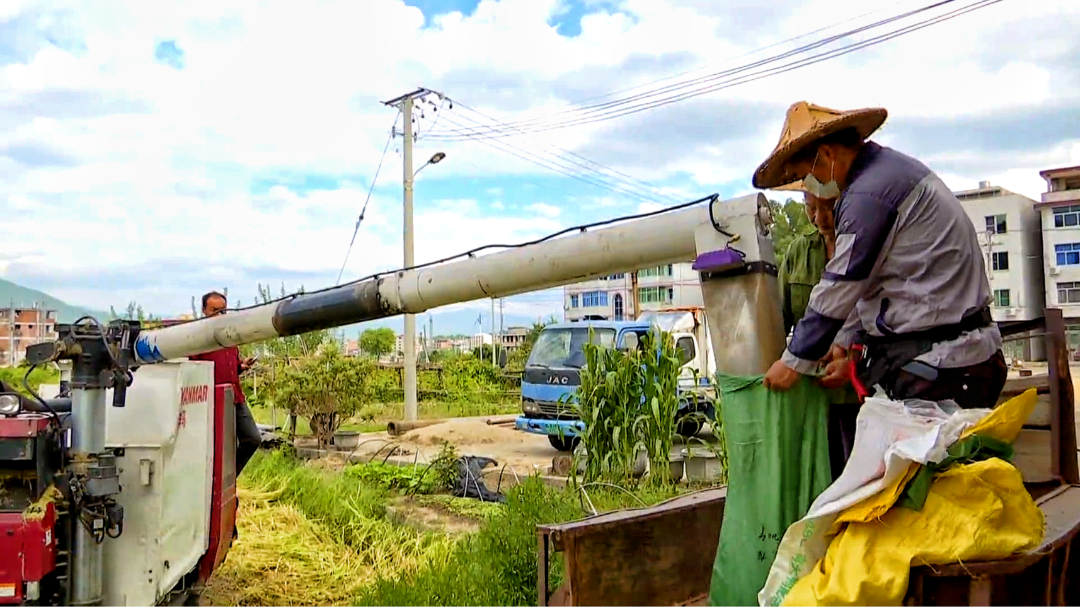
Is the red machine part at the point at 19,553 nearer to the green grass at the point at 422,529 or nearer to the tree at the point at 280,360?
the green grass at the point at 422,529

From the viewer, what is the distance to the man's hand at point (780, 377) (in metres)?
2.43

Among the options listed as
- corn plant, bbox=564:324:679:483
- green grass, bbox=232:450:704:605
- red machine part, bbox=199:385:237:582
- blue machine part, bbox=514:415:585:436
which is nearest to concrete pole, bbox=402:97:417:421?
blue machine part, bbox=514:415:585:436

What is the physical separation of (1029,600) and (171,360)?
377 centimetres

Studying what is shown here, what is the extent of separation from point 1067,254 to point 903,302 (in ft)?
158

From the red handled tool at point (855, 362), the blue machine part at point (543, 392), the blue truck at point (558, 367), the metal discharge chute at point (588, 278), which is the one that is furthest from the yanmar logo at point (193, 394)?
the blue machine part at point (543, 392)

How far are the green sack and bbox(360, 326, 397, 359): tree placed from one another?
99.0 ft

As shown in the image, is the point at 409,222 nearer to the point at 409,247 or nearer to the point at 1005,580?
the point at 409,247

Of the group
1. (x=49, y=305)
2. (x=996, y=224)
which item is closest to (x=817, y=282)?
(x=996, y=224)

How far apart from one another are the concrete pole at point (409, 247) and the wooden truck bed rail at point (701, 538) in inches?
493

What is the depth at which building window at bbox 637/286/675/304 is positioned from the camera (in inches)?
2002

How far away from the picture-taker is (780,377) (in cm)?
244

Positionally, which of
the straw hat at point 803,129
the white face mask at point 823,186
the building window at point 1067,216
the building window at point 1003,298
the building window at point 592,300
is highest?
the building window at point 1067,216

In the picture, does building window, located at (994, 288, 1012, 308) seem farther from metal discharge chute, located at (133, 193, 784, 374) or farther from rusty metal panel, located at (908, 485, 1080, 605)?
rusty metal panel, located at (908, 485, 1080, 605)

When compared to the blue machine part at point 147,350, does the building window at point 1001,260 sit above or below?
above
